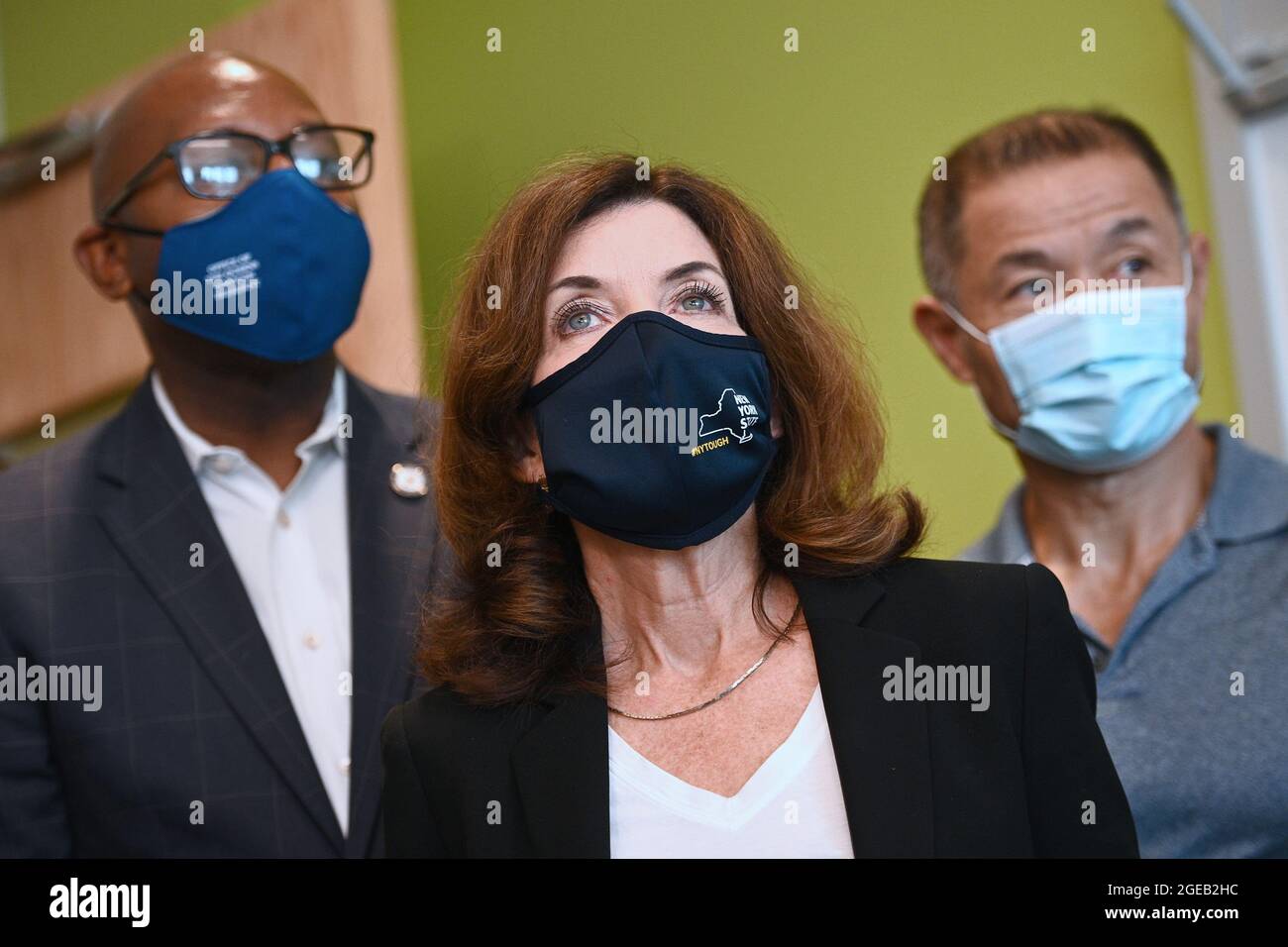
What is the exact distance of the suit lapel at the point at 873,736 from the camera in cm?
147

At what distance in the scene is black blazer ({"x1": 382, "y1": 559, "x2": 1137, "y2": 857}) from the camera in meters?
1.50

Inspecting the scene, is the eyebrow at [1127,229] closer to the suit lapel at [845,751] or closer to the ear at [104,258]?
the suit lapel at [845,751]

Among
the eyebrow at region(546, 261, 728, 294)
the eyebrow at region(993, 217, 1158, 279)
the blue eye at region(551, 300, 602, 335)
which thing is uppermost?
the eyebrow at region(993, 217, 1158, 279)

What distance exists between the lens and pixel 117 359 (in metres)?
3.35

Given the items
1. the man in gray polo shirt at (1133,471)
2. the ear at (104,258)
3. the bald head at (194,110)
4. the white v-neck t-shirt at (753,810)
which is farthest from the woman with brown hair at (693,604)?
the ear at (104,258)

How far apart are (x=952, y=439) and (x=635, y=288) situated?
1.28 metres

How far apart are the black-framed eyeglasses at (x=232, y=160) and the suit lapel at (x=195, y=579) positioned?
0.32 metres

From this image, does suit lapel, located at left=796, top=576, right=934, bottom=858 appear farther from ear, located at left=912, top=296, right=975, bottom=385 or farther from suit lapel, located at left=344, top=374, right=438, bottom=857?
A: ear, located at left=912, top=296, right=975, bottom=385

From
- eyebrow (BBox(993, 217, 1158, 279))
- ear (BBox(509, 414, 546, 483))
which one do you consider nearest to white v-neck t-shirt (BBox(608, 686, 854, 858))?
ear (BBox(509, 414, 546, 483))

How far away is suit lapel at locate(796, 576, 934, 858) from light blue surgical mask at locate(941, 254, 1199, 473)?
613 millimetres

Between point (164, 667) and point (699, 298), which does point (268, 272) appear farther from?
point (699, 298)
